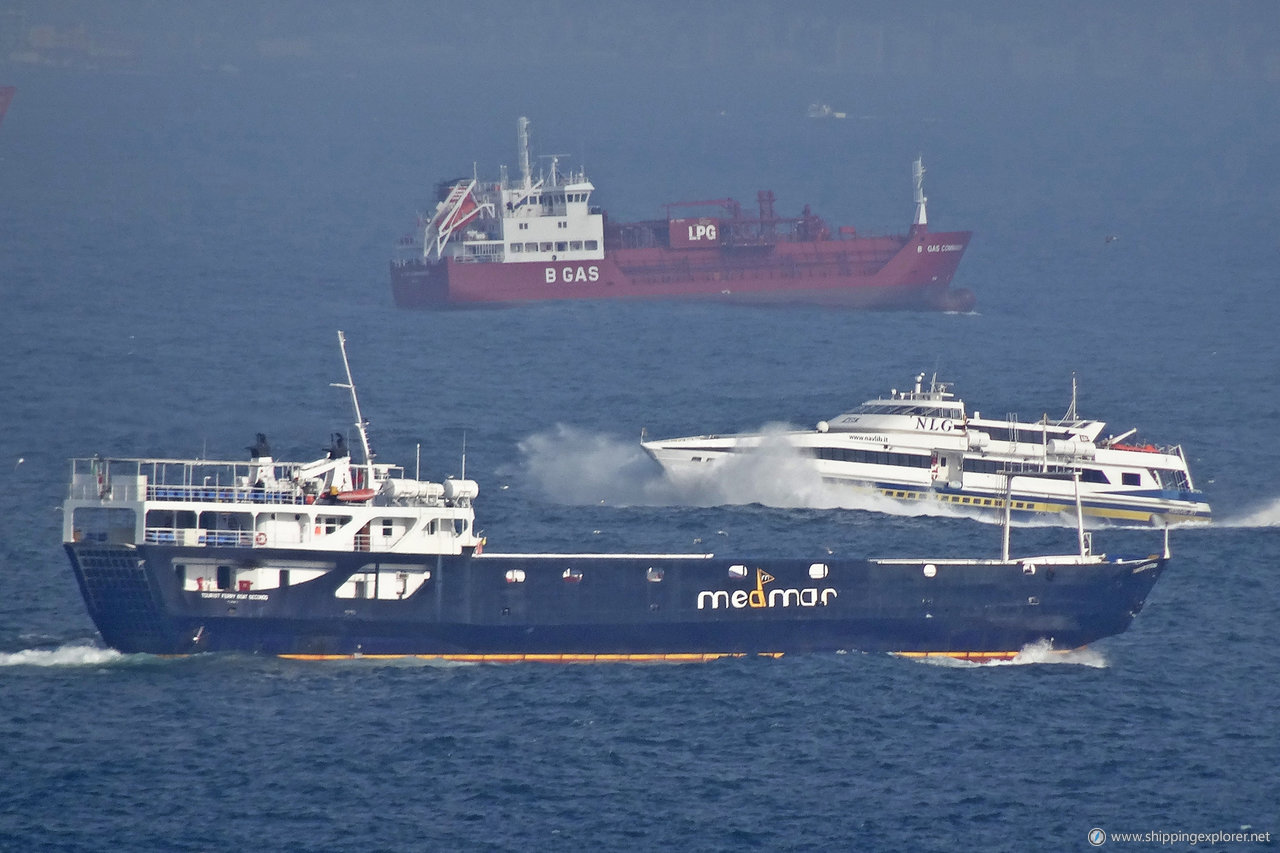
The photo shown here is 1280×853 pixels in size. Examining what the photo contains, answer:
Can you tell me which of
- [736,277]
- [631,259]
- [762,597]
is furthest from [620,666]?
[736,277]

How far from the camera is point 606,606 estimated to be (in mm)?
68812

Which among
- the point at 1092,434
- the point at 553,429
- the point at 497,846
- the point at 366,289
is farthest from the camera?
the point at 366,289

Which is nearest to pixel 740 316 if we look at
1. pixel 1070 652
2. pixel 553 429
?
pixel 553 429

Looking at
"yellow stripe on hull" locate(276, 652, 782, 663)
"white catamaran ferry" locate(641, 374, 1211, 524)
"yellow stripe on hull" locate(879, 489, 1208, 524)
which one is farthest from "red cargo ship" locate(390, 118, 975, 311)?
"yellow stripe on hull" locate(276, 652, 782, 663)

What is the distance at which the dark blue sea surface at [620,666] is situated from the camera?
57.8 m

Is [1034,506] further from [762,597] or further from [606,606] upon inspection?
[606,606]

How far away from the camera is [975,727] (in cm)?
6384

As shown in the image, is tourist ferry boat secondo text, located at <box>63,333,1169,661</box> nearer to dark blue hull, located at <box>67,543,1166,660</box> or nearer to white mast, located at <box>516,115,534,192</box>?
dark blue hull, located at <box>67,543,1166,660</box>

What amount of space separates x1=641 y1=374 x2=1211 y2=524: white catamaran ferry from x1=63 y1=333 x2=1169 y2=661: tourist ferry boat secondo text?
21.9 metres

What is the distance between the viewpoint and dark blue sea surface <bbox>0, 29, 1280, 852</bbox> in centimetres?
5778

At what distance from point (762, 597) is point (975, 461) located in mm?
26435

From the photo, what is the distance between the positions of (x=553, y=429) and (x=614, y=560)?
1478 inches

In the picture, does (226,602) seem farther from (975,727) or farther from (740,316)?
(740,316)

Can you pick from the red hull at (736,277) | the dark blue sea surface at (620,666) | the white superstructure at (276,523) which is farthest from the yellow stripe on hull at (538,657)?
the red hull at (736,277)
